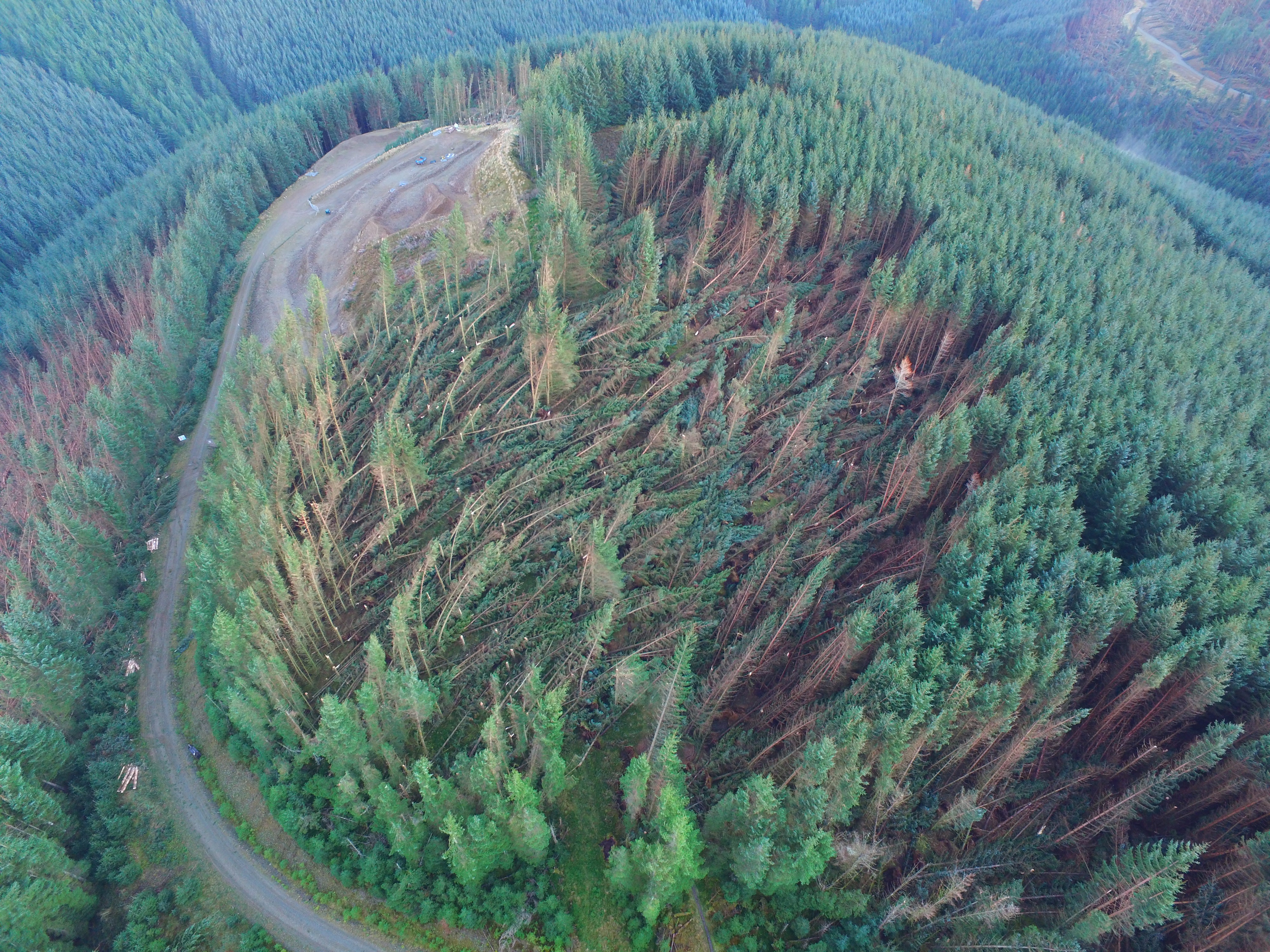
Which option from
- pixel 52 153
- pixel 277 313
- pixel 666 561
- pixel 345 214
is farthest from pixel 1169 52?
pixel 52 153

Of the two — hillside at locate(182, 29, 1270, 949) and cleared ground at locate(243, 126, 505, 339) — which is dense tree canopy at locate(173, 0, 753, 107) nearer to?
cleared ground at locate(243, 126, 505, 339)

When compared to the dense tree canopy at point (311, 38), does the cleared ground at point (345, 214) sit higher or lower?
Answer: lower

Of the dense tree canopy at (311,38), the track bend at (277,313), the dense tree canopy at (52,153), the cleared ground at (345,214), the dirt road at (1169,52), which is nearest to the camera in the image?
the track bend at (277,313)

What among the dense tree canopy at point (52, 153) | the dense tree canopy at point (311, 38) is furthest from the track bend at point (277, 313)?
the dense tree canopy at point (311, 38)

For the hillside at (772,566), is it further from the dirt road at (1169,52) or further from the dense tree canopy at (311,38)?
the dense tree canopy at (311,38)

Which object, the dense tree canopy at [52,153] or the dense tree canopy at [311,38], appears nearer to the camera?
the dense tree canopy at [52,153]

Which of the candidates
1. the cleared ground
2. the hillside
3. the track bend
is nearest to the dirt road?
the hillside
